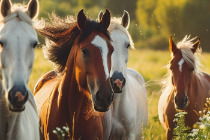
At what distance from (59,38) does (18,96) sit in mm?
2151

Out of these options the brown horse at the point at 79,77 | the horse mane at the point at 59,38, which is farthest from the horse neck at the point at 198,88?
the horse mane at the point at 59,38

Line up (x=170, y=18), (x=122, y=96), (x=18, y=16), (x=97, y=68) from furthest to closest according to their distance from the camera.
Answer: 1. (x=170, y=18)
2. (x=122, y=96)
3. (x=97, y=68)
4. (x=18, y=16)

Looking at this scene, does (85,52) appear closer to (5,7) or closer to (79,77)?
(79,77)

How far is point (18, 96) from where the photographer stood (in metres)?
5.21

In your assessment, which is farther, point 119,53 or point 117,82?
point 119,53

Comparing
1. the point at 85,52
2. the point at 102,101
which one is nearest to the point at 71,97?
the point at 85,52

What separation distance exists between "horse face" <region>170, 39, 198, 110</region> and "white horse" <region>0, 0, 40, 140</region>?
363 centimetres

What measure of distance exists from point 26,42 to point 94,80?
3.66 feet

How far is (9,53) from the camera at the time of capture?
5465 mm

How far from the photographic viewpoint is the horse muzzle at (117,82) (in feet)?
25.5

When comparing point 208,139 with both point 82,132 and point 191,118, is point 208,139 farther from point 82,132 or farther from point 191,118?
point 191,118

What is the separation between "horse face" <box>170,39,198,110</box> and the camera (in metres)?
9.23

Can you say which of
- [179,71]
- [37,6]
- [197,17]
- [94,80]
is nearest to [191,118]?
[179,71]

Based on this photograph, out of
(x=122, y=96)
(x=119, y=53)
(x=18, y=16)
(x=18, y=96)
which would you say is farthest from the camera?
(x=122, y=96)
